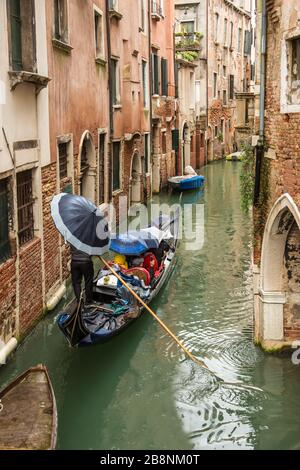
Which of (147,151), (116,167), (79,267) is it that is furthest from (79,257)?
(147,151)

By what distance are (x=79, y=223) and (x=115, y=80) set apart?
830 centimetres

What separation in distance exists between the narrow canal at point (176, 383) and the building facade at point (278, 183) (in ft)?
1.72

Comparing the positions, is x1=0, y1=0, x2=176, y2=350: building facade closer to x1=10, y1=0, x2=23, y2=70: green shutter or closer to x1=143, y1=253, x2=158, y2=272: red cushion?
x1=10, y1=0, x2=23, y2=70: green shutter

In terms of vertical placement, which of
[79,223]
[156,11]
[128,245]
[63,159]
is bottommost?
[128,245]

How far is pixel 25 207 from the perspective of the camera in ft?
28.0

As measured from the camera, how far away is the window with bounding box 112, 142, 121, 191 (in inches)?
607

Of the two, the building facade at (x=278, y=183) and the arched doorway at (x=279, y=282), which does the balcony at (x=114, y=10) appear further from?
the arched doorway at (x=279, y=282)

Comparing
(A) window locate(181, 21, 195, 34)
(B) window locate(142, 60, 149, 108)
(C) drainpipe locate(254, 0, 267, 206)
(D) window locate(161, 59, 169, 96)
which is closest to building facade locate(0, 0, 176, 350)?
(B) window locate(142, 60, 149, 108)

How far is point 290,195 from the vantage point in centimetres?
624

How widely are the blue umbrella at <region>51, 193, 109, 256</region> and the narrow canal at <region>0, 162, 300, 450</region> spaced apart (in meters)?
1.41

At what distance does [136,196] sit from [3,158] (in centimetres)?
1119

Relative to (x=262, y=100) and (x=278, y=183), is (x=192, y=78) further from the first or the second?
(x=278, y=183)

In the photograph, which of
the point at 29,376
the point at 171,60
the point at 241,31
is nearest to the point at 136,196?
the point at 171,60
